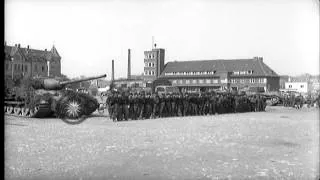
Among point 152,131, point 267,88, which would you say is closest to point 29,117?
point 152,131

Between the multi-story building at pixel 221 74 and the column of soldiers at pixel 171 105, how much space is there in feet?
142

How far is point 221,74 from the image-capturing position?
2899 inches

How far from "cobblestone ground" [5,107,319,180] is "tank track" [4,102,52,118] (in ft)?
16.9

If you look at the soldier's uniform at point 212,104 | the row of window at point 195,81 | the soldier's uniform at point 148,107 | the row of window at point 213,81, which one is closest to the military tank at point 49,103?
the soldier's uniform at point 148,107

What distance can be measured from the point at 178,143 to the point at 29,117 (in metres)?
10.4

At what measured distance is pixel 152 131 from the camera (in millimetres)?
12945

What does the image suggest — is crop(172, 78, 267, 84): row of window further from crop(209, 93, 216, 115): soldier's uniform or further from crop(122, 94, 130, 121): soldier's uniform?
crop(122, 94, 130, 121): soldier's uniform

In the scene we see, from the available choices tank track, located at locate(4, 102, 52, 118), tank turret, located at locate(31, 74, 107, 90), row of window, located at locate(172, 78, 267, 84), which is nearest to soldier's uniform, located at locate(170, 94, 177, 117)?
tank turret, located at locate(31, 74, 107, 90)

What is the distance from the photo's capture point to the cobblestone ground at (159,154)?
6.82 metres

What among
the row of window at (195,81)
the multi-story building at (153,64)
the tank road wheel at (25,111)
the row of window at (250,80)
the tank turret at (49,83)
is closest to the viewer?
the tank road wheel at (25,111)

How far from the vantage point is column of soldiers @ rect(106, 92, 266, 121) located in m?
17.6

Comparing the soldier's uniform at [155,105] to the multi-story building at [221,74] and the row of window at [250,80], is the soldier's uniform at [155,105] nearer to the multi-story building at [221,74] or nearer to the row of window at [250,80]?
the multi-story building at [221,74]

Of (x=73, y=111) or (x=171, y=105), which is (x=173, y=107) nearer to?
(x=171, y=105)

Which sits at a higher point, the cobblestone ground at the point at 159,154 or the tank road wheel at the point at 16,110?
the tank road wheel at the point at 16,110
